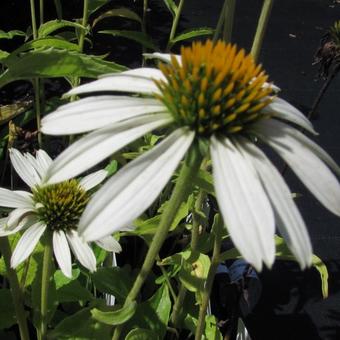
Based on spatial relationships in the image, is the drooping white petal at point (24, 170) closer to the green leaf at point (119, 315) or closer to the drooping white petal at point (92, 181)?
the drooping white petal at point (92, 181)

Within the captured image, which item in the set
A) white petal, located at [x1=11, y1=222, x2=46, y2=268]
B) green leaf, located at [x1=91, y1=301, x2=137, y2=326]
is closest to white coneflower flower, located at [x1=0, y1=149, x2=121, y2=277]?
white petal, located at [x1=11, y1=222, x2=46, y2=268]

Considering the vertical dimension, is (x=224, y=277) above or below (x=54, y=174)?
below

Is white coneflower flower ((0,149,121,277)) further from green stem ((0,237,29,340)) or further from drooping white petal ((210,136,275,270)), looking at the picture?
drooping white petal ((210,136,275,270))

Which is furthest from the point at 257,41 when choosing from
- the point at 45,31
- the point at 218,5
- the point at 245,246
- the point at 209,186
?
the point at 218,5

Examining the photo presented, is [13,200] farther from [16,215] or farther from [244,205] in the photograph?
[244,205]

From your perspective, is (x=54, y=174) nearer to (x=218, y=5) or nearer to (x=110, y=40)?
(x=110, y=40)

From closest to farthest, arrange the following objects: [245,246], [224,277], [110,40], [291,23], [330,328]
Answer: [245,246], [224,277], [330,328], [110,40], [291,23]
